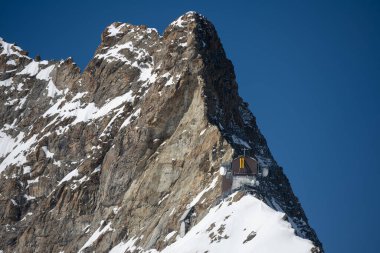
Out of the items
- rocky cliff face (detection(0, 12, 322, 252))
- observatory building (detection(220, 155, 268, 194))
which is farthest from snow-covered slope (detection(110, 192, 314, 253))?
observatory building (detection(220, 155, 268, 194))

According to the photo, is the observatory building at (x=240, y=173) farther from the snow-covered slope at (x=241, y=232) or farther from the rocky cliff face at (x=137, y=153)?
the snow-covered slope at (x=241, y=232)

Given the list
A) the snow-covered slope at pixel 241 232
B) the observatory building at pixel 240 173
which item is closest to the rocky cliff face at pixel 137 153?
the snow-covered slope at pixel 241 232

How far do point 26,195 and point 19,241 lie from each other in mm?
11816

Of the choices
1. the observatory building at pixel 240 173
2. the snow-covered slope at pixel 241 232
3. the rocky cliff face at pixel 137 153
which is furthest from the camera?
the rocky cliff face at pixel 137 153

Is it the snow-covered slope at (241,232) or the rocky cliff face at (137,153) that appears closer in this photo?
the snow-covered slope at (241,232)

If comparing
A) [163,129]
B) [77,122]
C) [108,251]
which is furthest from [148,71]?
[108,251]

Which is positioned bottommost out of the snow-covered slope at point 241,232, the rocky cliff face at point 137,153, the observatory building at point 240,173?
the snow-covered slope at point 241,232

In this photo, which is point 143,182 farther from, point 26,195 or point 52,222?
point 26,195

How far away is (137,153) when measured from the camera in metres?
153

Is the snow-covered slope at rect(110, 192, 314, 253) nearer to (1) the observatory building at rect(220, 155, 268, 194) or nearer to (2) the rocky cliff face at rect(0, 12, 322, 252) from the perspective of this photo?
(2) the rocky cliff face at rect(0, 12, 322, 252)

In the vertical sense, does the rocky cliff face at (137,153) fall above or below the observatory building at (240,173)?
above

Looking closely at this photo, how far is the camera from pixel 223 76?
15738 cm

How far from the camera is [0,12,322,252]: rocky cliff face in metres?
136

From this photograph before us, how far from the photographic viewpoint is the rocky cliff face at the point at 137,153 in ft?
445
